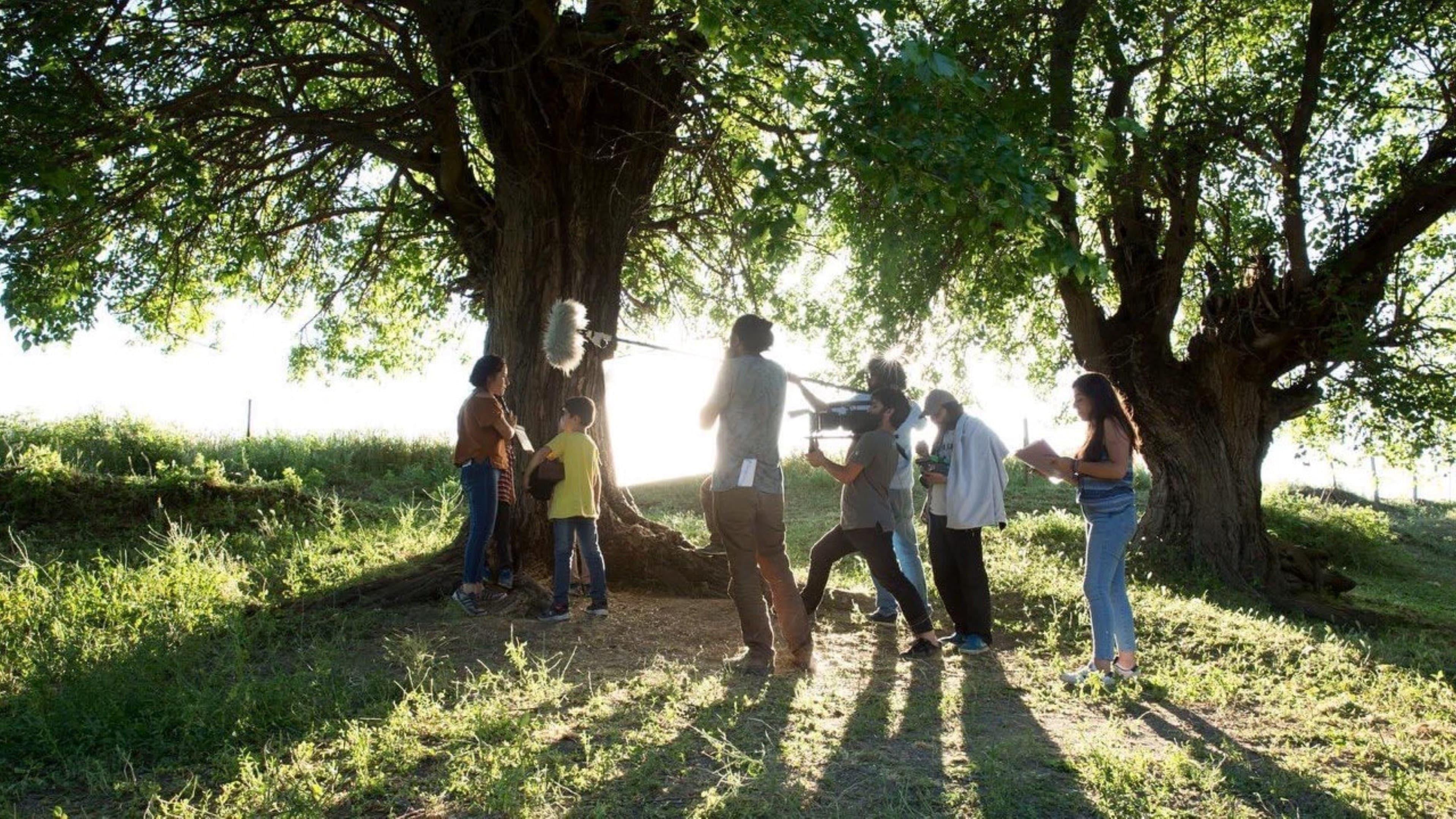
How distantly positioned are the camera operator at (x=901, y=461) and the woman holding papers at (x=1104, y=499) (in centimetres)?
132

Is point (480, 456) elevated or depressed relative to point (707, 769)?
elevated

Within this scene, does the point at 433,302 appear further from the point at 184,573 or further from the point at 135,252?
the point at 184,573

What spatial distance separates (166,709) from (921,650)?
4.83m

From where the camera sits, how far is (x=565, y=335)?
A: 27.9 ft

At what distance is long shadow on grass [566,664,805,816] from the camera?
4508 millimetres

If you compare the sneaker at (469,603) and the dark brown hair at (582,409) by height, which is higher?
the dark brown hair at (582,409)

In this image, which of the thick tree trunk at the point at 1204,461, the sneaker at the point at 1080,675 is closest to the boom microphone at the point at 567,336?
the sneaker at the point at 1080,675

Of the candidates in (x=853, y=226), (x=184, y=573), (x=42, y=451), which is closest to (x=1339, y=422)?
(x=853, y=226)

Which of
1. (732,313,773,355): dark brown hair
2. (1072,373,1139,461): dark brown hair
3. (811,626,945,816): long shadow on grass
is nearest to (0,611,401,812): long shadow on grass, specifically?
(811,626,945,816): long shadow on grass

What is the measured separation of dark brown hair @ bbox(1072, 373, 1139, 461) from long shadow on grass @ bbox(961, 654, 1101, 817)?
5.22 ft

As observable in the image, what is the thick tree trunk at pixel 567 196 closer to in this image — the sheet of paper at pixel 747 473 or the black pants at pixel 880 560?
the black pants at pixel 880 560

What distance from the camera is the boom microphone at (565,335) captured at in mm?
8508

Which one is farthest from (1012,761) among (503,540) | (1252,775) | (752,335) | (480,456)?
(503,540)

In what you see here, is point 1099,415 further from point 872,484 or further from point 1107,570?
point 872,484
